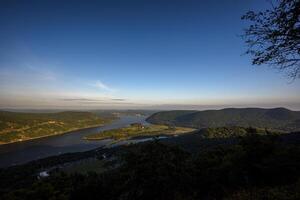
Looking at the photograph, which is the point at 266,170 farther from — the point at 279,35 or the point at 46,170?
the point at 46,170

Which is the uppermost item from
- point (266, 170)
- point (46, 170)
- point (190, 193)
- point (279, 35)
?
point (279, 35)

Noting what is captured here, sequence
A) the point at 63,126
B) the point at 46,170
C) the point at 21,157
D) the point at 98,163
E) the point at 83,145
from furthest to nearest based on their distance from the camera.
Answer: the point at 63,126 < the point at 83,145 < the point at 21,157 < the point at 98,163 < the point at 46,170

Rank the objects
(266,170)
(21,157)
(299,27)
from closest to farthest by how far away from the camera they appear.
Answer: (299,27)
(266,170)
(21,157)

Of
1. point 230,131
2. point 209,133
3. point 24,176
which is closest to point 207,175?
point 24,176

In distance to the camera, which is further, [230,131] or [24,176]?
[230,131]

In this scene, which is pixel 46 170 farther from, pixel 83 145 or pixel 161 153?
pixel 161 153

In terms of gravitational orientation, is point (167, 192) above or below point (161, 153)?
below

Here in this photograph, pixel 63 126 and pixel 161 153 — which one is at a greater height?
pixel 161 153

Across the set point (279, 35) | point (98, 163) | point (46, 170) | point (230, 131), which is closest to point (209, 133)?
point (230, 131)

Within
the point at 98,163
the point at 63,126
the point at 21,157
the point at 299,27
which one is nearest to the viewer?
the point at 299,27
